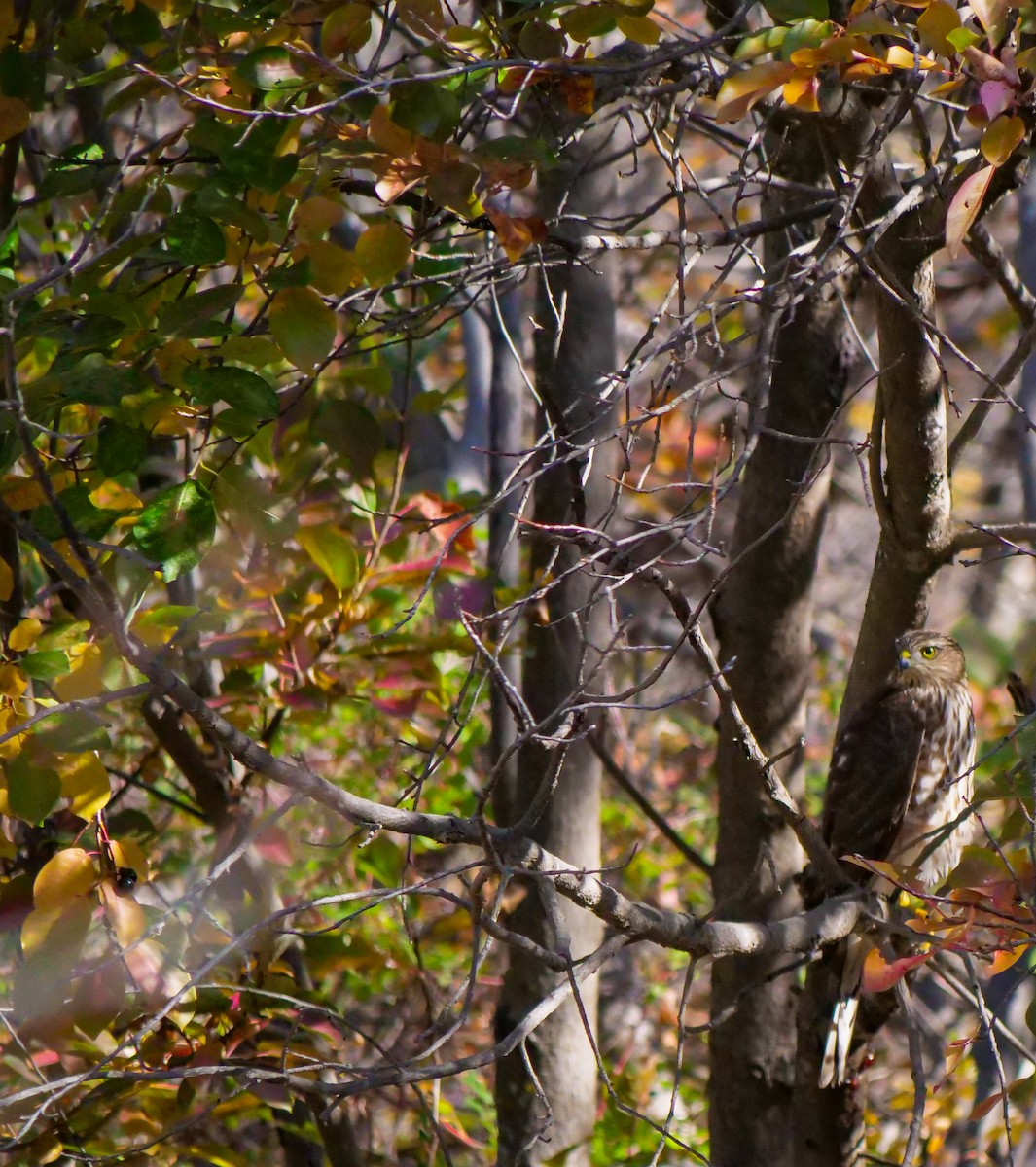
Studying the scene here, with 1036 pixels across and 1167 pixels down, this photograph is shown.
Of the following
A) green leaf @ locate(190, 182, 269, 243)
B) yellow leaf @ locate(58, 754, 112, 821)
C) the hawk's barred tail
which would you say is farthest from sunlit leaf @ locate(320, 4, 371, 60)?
the hawk's barred tail

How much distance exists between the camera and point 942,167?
178 cm

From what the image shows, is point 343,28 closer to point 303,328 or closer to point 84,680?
point 303,328

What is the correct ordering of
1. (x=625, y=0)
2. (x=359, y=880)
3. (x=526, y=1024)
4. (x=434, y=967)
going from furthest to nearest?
(x=434, y=967) < (x=359, y=880) < (x=625, y=0) < (x=526, y=1024)

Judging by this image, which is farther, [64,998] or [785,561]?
[785,561]

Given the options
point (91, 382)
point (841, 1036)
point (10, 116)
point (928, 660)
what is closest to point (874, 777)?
point (928, 660)

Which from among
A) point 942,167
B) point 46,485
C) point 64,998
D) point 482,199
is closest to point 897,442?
point 942,167

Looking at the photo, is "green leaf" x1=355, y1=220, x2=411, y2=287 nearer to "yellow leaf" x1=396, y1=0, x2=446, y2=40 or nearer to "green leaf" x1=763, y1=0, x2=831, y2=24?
"yellow leaf" x1=396, y1=0, x2=446, y2=40

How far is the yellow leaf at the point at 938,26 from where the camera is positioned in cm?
140

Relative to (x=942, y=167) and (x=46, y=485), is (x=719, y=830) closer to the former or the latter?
(x=942, y=167)

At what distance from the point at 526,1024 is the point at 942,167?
4.31ft

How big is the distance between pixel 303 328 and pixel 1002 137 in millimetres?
888

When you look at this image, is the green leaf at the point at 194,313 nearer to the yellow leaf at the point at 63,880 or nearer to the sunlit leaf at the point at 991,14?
the yellow leaf at the point at 63,880

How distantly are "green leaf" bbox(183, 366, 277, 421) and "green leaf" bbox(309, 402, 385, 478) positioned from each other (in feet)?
2.10

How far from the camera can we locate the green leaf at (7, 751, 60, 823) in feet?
5.27
